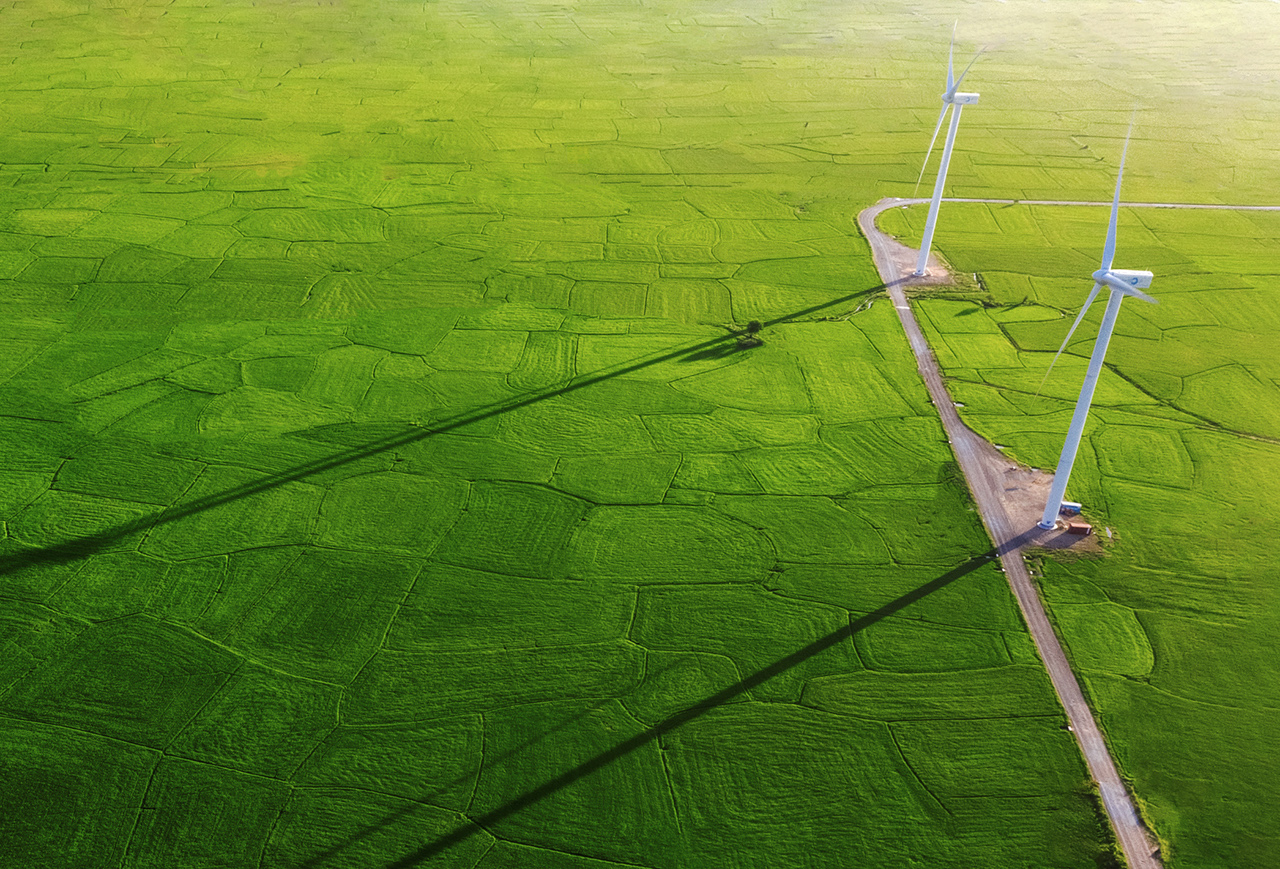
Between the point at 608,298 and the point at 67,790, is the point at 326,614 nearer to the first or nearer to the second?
the point at 67,790

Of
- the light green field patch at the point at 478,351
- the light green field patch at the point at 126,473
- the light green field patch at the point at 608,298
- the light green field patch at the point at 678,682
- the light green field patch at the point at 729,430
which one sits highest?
the light green field patch at the point at 678,682

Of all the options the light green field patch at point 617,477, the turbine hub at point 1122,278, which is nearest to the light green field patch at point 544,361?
the light green field patch at point 617,477

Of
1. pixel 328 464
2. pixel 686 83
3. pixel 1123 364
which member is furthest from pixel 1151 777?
pixel 686 83

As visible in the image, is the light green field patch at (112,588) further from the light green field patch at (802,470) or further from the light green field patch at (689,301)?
the light green field patch at (689,301)

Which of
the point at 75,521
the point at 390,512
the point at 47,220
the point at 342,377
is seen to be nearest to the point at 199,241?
the point at 47,220

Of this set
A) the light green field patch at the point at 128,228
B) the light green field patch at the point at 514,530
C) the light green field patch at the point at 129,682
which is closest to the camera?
the light green field patch at the point at 129,682

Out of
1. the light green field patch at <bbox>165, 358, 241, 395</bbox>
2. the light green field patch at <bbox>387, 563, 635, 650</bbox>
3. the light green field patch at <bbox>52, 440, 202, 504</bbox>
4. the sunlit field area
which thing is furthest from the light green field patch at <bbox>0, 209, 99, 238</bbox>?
the light green field patch at <bbox>387, 563, 635, 650</bbox>

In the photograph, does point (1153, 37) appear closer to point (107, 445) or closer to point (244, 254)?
point (244, 254)
